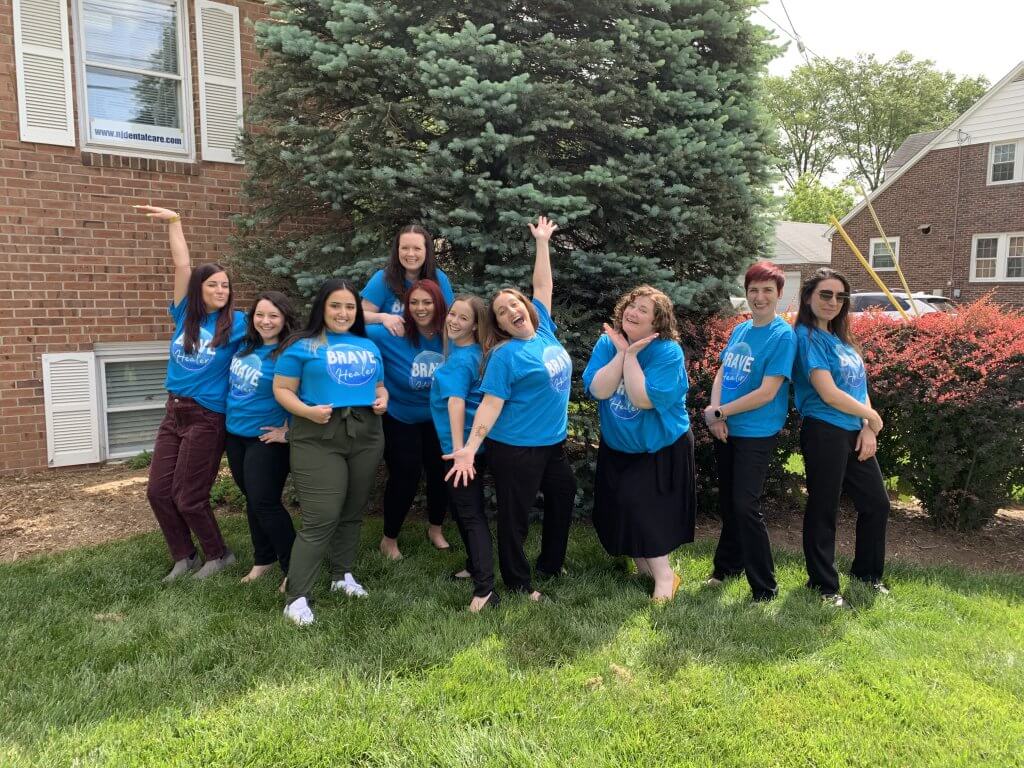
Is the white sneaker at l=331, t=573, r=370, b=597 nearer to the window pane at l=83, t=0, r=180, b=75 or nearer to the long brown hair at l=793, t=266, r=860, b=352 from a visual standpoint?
the long brown hair at l=793, t=266, r=860, b=352

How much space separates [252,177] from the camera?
535 centimetres

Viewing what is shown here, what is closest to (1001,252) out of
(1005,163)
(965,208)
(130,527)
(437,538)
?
(965,208)

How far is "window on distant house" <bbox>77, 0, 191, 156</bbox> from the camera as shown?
6.22 metres

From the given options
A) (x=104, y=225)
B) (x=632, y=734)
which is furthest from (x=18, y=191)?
(x=632, y=734)

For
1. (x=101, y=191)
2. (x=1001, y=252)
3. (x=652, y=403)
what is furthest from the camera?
(x=1001, y=252)

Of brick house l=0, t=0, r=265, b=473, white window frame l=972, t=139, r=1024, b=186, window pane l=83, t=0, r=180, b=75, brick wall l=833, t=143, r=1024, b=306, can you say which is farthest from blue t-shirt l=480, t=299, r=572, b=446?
white window frame l=972, t=139, r=1024, b=186

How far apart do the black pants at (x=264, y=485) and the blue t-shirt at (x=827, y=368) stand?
9.02 ft

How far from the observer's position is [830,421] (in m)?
3.67

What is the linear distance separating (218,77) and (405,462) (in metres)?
4.62

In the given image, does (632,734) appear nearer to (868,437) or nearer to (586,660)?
(586,660)

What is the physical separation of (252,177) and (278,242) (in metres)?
→ 0.50

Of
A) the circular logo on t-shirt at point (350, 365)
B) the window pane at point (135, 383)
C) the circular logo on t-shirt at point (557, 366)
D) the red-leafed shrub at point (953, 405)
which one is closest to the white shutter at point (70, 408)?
the window pane at point (135, 383)

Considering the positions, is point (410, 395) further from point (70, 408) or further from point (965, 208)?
point (965, 208)

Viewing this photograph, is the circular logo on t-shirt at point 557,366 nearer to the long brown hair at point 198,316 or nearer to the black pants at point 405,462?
the black pants at point 405,462
